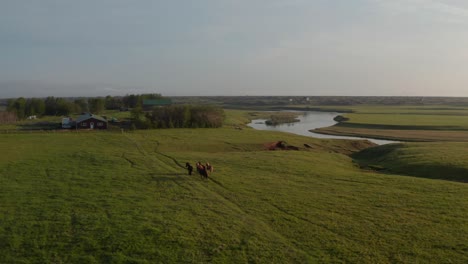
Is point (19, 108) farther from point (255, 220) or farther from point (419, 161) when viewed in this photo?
point (255, 220)

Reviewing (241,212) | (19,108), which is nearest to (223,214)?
(241,212)

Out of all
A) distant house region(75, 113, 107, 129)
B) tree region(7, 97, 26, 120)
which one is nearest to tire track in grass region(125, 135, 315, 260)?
distant house region(75, 113, 107, 129)

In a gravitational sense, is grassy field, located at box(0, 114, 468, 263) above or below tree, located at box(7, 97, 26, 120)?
below

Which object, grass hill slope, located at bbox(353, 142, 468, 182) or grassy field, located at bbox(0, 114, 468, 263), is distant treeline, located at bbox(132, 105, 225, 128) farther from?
grassy field, located at bbox(0, 114, 468, 263)

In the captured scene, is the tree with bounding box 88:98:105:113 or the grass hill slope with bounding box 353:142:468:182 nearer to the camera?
the grass hill slope with bounding box 353:142:468:182

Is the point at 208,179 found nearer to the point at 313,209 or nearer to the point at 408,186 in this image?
the point at 313,209

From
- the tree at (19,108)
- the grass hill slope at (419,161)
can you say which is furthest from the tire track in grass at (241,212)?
the tree at (19,108)

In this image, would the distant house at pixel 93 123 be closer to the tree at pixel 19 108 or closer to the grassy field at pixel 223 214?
the grassy field at pixel 223 214
